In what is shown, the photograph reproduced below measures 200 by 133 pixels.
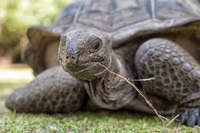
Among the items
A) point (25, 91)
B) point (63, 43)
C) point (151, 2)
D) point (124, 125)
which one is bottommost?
point (124, 125)

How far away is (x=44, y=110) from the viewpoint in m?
2.51

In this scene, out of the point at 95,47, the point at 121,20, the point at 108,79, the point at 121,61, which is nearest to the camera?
the point at 95,47

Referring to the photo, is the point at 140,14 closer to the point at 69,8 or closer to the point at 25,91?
the point at 69,8

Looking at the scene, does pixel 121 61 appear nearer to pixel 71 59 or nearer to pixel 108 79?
pixel 108 79

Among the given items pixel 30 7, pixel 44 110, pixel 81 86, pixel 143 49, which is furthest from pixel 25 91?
pixel 30 7

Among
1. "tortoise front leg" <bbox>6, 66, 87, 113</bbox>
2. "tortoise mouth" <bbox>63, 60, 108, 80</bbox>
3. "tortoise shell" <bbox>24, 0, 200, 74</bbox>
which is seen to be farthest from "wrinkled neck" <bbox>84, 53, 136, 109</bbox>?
"tortoise shell" <bbox>24, 0, 200, 74</bbox>

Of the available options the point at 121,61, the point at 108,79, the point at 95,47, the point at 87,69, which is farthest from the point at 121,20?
the point at 87,69

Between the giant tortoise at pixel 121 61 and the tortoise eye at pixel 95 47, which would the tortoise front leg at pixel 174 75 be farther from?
the tortoise eye at pixel 95 47

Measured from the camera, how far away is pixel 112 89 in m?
2.14

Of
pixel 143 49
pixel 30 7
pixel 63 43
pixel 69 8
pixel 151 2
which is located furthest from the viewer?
pixel 30 7

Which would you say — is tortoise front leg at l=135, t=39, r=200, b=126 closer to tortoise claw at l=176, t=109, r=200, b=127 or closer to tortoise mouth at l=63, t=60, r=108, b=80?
tortoise claw at l=176, t=109, r=200, b=127

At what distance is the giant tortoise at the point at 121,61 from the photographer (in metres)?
1.71

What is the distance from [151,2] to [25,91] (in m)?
1.91

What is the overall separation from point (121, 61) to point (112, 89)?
41 centimetres
